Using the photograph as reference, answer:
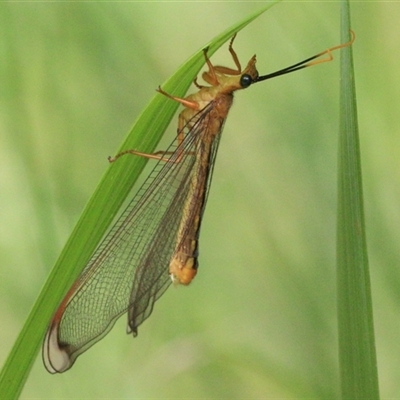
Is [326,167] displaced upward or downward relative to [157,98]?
downward

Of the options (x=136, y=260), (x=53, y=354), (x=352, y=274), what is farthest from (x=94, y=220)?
(x=352, y=274)

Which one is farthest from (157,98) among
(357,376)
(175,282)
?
(357,376)

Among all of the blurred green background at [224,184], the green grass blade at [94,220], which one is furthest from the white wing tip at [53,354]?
the blurred green background at [224,184]

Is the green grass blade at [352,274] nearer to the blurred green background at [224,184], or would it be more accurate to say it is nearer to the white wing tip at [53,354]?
the white wing tip at [53,354]

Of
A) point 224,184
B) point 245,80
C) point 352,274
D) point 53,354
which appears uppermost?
point 245,80

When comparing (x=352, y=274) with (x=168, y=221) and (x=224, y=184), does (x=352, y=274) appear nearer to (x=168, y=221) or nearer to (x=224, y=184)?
(x=168, y=221)

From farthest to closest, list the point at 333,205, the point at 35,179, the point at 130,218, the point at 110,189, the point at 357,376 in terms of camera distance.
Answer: the point at 333,205 → the point at 35,179 → the point at 130,218 → the point at 110,189 → the point at 357,376

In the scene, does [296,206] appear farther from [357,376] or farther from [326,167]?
[357,376]
